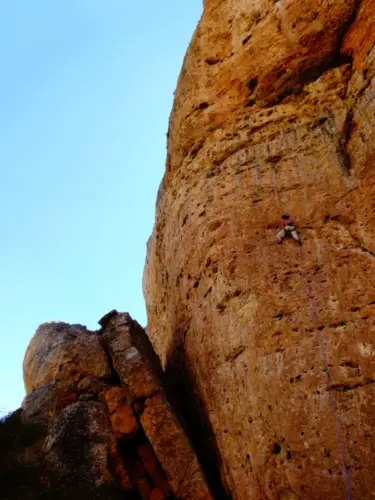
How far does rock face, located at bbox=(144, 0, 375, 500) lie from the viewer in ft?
29.2

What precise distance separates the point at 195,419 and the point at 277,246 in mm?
4722

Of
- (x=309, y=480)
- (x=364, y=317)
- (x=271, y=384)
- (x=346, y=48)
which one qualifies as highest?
(x=346, y=48)

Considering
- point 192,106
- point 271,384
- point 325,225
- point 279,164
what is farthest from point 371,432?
point 192,106

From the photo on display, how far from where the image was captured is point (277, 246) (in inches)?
435

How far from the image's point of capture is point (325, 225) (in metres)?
10.9

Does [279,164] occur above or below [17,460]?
above

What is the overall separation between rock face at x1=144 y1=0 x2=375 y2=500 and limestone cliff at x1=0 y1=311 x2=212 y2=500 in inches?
39.7

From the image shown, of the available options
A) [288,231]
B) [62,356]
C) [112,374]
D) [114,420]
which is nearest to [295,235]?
[288,231]

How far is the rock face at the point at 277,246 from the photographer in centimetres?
890

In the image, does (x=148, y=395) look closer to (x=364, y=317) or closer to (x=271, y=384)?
(x=271, y=384)

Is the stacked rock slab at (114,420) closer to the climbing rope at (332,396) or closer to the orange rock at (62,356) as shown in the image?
the orange rock at (62,356)

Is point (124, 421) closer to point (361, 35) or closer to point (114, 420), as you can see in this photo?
point (114, 420)

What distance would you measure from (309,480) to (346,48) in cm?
1004

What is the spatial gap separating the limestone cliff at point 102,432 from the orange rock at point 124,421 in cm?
2
